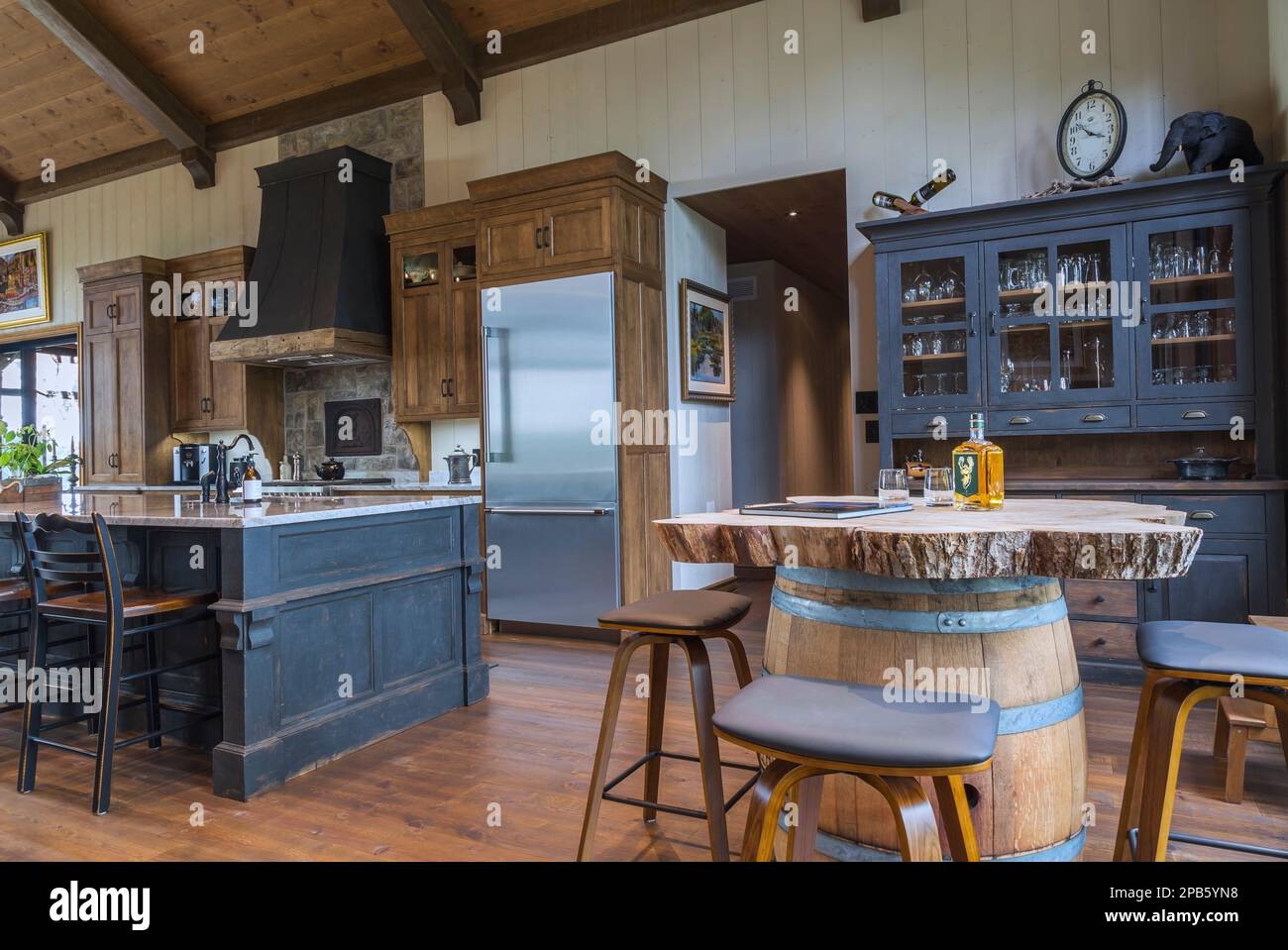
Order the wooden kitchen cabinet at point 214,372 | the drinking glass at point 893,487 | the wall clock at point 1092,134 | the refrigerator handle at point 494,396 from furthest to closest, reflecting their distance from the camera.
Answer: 1. the wooden kitchen cabinet at point 214,372
2. the refrigerator handle at point 494,396
3. the wall clock at point 1092,134
4. the drinking glass at point 893,487

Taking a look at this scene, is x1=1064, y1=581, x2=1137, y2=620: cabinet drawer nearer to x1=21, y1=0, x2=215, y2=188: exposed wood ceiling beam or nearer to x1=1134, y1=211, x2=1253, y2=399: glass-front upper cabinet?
x1=1134, y1=211, x2=1253, y2=399: glass-front upper cabinet

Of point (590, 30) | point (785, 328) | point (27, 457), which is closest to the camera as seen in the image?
point (590, 30)

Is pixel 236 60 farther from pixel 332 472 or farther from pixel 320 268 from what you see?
pixel 332 472

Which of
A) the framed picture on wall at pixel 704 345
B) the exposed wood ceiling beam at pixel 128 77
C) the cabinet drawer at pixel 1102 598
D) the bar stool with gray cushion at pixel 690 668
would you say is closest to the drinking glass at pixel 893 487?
the bar stool with gray cushion at pixel 690 668

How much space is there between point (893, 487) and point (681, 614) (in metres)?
0.63

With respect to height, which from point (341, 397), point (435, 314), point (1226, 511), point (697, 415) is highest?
point (435, 314)

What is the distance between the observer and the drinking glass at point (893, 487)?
1.97m

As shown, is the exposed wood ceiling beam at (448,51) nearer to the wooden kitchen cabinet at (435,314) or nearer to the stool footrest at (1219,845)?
the wooden kitchen cabinet at (435,314)

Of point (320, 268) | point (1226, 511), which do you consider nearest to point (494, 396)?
point (320, 268)

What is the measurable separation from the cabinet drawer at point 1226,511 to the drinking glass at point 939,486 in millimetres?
1516

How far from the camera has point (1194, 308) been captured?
3.37 meters

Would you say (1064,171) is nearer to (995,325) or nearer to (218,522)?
(995,325)

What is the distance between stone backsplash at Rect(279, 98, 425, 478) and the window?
112 inches

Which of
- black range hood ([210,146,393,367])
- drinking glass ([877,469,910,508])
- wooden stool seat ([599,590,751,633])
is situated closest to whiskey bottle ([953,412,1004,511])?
drinking glass ([877,469,910,508])
